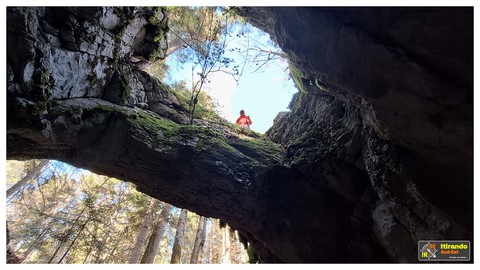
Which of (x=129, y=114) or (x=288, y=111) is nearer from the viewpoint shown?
(x=129, y=114)

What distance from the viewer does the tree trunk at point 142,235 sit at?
9.88 meters

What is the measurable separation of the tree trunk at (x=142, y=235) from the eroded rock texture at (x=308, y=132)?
15.6ft

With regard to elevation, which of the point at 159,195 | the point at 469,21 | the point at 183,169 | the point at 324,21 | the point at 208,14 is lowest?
the point at 159,195

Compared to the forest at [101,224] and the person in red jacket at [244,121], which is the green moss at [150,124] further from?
the person in red jacket at [244,121]

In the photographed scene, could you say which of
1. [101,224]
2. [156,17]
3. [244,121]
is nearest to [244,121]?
[244,121]

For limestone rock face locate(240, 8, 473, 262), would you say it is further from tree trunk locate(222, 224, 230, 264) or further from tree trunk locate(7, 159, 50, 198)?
tree trunk locate(7, 159, 50, 198)

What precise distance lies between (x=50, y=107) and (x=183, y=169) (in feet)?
9.27

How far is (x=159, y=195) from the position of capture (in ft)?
21.8

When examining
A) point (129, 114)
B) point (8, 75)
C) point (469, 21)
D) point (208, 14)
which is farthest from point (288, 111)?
point (8, 75)

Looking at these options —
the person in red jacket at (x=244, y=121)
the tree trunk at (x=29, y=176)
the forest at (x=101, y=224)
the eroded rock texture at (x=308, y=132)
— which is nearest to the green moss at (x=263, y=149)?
the eroded rock texture at (x=308, y=132)

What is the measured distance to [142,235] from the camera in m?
10.5

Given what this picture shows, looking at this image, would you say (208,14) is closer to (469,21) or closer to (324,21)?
(324,21)

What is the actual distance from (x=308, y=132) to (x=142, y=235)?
25.2 feet

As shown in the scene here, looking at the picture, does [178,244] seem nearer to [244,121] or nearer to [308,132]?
[244,121]
